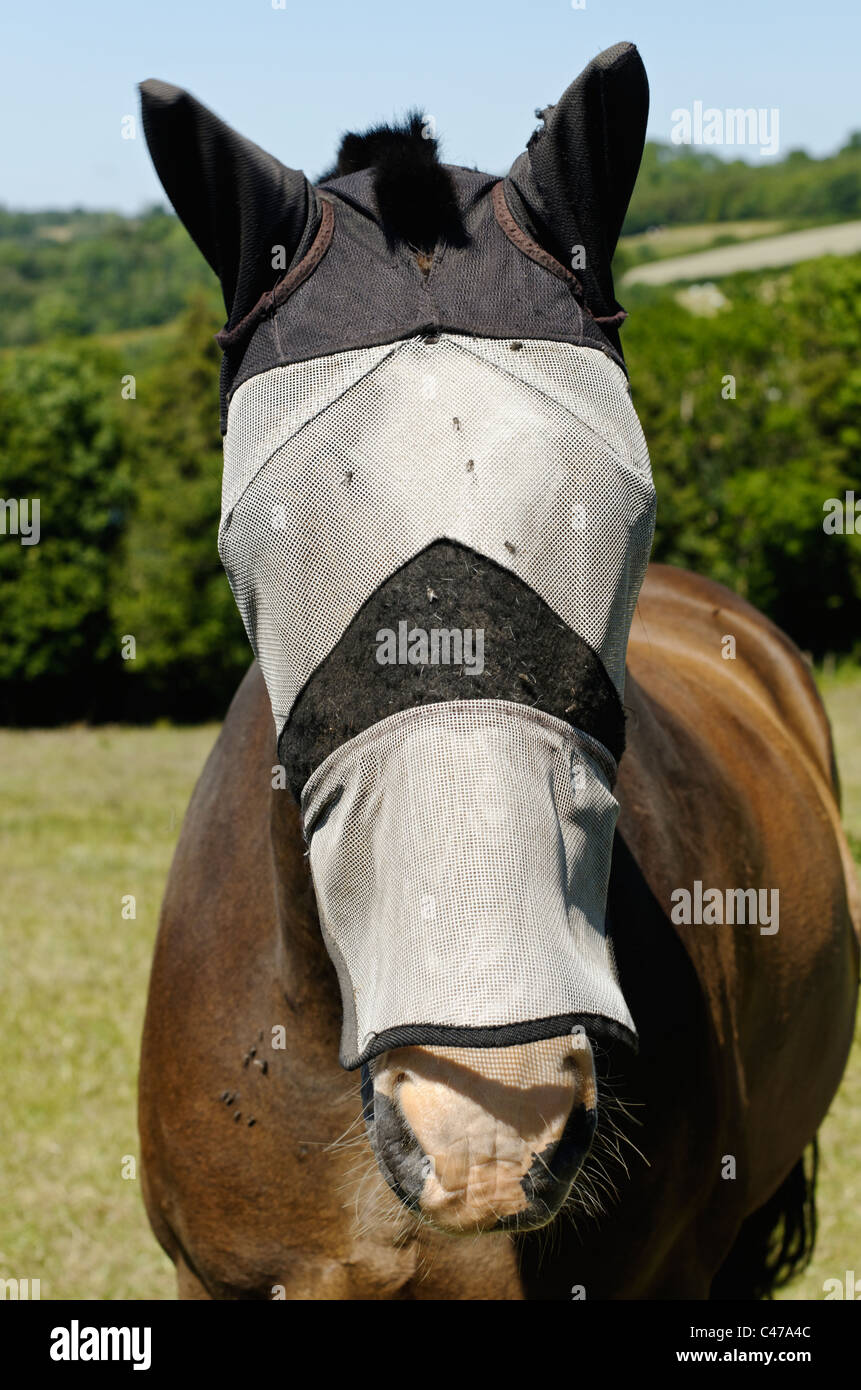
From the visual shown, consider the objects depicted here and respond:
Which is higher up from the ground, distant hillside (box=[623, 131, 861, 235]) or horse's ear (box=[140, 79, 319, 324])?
distant hillside (box=[623, 131, 861, 235])

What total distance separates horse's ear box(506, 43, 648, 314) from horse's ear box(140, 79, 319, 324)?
0.35 metres

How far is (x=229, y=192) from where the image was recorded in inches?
66.2

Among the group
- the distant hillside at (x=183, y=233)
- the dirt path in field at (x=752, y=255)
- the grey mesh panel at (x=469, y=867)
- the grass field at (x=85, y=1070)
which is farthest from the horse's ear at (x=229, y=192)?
the distant hillside at (x=183, y=233)

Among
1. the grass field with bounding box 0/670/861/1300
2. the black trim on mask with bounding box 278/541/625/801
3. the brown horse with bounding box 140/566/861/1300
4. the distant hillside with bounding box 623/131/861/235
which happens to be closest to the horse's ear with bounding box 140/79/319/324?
the black trim on mask with bounding box 278/541/625/801

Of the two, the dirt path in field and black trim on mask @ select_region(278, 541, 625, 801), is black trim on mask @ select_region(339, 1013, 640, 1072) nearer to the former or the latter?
black trim on mask @ select_region(278, 541, 625, 801)

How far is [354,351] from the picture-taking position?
1.60 m

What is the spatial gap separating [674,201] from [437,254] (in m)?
77.7

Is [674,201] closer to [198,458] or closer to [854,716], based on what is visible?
[198,458]

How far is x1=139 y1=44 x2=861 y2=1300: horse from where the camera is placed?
138 cm

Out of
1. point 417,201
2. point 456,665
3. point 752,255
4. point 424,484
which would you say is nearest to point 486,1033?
point 456,665

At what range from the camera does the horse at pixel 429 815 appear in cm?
138

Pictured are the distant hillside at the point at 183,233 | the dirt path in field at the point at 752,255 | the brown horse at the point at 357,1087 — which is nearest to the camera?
the brown horse at the point at 357,1087

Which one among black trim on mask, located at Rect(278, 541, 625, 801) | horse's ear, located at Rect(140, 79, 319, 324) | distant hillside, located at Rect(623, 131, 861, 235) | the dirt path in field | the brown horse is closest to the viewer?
black trim on mask, located at Rect(278, 541, 625, 801)

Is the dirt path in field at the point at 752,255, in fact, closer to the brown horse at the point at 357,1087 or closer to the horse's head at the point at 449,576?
the brown horse at the point at 357,1087
